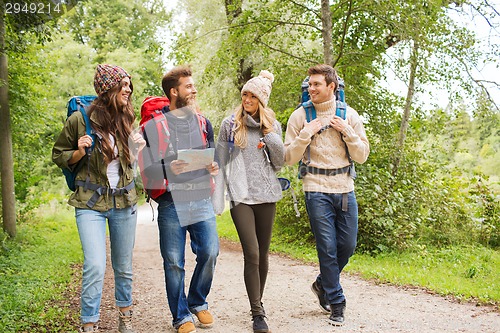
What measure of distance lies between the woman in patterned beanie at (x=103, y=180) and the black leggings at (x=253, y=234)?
0.91 metres

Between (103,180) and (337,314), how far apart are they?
242 centimetres

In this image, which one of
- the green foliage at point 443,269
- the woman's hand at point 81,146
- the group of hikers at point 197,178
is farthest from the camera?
the green foliage at point 443,269

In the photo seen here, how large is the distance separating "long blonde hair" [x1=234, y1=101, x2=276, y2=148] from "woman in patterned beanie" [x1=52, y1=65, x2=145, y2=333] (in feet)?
2.72

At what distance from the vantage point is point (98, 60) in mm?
30875

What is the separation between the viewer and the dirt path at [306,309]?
486 cm

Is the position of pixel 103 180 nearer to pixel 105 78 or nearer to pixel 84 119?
pixel 84 119

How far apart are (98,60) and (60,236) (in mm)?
20036

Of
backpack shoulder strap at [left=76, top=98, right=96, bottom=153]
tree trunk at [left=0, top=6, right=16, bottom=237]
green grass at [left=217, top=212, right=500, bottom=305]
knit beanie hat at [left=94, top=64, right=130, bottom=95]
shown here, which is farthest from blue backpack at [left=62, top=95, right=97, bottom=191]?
tree trunk at [left=0, top=6, right=16, bottom=237]

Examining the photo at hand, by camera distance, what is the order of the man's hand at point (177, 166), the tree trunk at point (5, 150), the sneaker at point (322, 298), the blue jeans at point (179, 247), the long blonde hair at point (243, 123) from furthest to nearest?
the tree trunk at point (5, 150)
the sneaker at point (322, 298)
the long blonde hair at point (243, 123)
the blue jeans at point (179, 247)
the man's hand at point (177, 166)

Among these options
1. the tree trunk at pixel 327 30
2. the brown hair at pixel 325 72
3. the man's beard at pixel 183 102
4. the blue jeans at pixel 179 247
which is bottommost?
the blue jeans at pixel 179 247

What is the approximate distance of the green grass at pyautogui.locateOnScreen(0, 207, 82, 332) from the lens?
17.4ft

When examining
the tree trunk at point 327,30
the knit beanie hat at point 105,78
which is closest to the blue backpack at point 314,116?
the knit beanie hat at point 105,78

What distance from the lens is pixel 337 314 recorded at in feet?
16.0

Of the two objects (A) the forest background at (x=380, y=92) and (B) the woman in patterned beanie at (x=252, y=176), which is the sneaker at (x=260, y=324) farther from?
(A) the forest background at (x=380, y=92)
